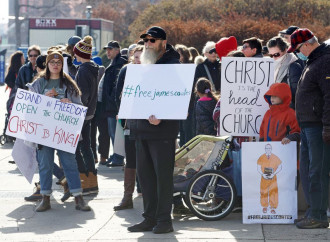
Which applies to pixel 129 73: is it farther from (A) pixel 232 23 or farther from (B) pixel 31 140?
(A) pixel 232 23

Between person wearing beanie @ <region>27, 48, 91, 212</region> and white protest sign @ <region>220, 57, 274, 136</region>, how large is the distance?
169cm

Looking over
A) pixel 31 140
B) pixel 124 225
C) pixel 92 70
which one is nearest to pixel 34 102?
pixel 31 140

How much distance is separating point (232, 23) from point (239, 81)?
1661 centimetres

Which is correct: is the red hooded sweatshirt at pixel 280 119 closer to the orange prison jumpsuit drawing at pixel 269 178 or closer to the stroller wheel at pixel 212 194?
the orange prison jumpsuit drawing at pixel 269 178

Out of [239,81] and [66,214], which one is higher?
[239,81]

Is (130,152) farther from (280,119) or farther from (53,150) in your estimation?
(280,119)

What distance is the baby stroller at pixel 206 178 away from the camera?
8.27m

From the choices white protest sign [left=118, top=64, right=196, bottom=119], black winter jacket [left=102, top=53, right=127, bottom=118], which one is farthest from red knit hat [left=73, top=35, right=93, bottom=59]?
white protest sign [left=118, top=64, right=196, bottom=119]

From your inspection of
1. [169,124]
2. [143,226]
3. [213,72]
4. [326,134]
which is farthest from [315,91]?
[213,72]

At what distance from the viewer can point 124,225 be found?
8.21m

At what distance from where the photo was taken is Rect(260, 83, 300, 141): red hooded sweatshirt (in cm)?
822

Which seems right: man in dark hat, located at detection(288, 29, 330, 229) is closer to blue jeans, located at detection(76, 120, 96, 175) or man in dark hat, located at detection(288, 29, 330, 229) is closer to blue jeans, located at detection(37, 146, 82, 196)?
blue jeans, located at detection(37, 146, 82, 196)

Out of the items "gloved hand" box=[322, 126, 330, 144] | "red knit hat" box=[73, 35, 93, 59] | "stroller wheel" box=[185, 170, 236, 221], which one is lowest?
"stroller wheel" box=[185, 170, 236, 221]

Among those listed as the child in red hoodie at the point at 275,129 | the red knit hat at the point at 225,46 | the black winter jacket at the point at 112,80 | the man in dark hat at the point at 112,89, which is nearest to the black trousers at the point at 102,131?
the man in dark hat at the point at 112,89
